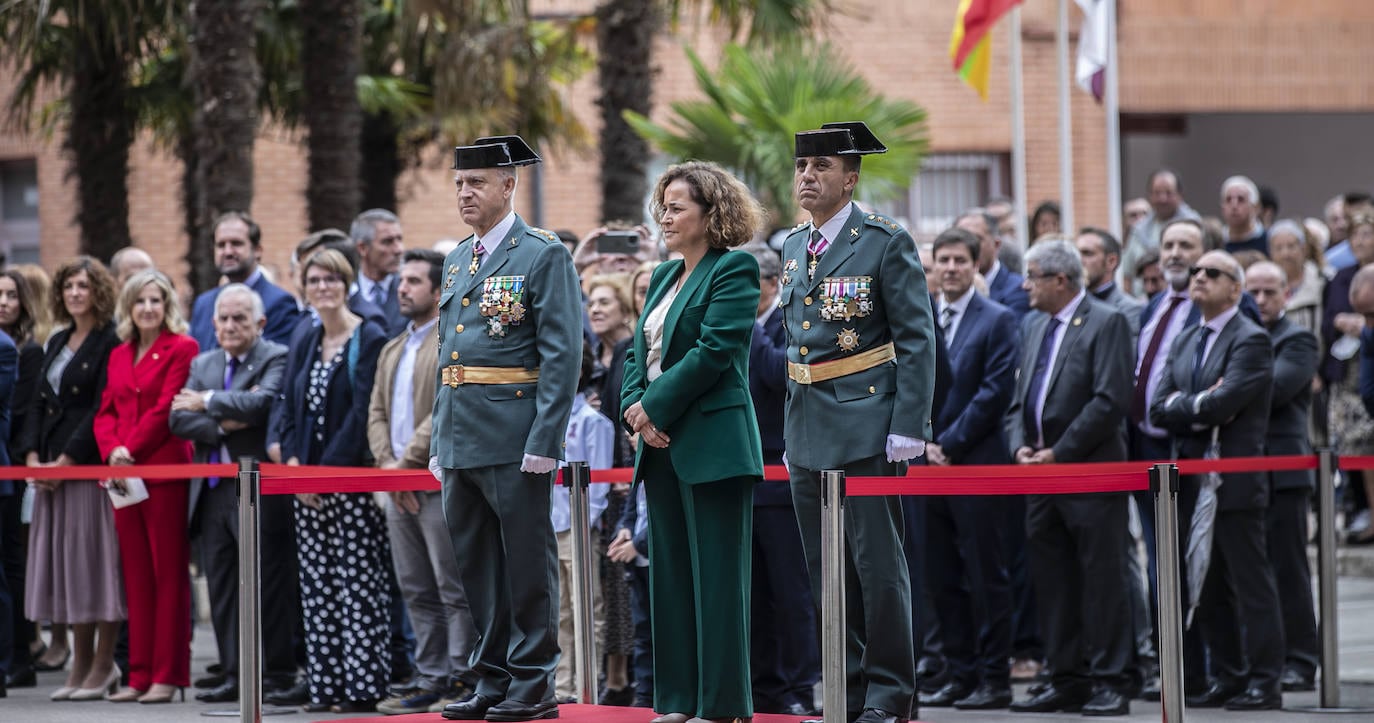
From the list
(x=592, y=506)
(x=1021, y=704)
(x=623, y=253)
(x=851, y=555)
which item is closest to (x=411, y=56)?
(x=623, y=253)

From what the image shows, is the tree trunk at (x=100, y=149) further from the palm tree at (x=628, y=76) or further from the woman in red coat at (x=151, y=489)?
the woman in red coat at (x=151, y=489)

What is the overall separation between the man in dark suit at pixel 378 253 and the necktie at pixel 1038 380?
3.39 m

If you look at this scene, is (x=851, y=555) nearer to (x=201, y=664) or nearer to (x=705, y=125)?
(x=201, y=664)

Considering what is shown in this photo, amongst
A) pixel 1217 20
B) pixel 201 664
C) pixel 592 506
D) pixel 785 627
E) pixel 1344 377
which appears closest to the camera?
pixel 785 627

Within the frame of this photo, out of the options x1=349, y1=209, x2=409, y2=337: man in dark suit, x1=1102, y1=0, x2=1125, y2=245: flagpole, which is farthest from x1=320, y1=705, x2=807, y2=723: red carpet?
x1=1102, y1=0, x2=1125, y2=245: flagpole

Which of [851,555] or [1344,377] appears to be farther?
[1344,377]

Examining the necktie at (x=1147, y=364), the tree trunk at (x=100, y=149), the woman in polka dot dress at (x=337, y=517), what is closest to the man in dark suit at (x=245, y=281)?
the woman in polka dot dress at (x=337, y=517)

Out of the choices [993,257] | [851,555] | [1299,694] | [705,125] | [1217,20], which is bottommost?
[1299,694]

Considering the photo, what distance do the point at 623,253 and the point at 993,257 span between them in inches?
82.2

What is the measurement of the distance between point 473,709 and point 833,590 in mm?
1448

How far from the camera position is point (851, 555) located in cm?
673

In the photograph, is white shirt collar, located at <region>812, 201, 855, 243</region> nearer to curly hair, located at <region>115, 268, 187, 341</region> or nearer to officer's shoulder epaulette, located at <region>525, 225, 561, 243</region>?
officer's shoulder epaulette, located at <region>525, 225, 561, 243</region>

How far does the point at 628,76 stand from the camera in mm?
15969

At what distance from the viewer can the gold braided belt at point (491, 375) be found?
6918 millimetres
